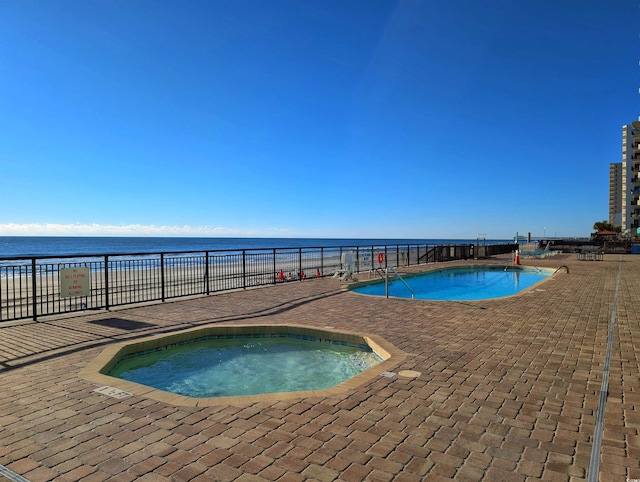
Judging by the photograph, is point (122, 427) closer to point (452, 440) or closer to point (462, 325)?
point (452, 440)

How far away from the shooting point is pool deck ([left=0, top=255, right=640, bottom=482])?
9.47 ft

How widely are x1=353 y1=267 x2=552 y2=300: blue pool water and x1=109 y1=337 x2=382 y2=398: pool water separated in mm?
6694

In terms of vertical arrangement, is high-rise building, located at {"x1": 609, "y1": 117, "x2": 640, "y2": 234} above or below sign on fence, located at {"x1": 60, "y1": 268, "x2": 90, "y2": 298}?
above

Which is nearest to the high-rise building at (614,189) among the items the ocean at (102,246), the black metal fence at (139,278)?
the ocean at (102,246)

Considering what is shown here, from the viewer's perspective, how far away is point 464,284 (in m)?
17.9

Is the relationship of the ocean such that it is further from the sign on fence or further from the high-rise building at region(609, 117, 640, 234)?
the high-rise building at region(609, 117, 640, 234)

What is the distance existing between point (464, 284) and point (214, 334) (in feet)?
43.1

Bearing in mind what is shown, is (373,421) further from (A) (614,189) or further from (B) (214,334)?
(A) (614,189)

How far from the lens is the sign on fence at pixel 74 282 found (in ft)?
27.0

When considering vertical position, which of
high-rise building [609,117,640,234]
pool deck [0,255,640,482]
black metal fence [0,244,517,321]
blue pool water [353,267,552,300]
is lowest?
blue pool water [353,267,552,300]

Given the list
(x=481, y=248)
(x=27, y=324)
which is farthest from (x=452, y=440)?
(x=481, y=248)

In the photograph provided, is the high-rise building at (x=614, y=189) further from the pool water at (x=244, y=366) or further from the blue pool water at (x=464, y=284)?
the pool water at (x=244, y=366)

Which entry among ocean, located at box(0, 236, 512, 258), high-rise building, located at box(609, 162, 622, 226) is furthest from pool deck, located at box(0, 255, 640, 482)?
high-rise building, located at box(609, 162, 622, 226)

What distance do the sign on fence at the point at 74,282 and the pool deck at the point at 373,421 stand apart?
1.44m
